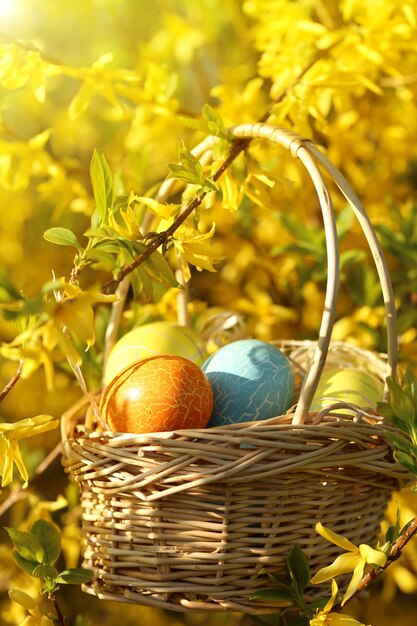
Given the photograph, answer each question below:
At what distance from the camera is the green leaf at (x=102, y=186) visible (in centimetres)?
96

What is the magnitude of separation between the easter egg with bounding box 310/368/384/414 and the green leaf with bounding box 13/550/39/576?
0.47m

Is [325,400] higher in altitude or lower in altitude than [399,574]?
higher

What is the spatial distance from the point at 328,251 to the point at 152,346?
355 millimetres

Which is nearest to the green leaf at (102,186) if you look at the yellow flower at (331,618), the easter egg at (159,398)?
the easter egg at (159,398)

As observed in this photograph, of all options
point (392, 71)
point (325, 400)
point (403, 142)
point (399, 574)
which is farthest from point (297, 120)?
point (399, 574)

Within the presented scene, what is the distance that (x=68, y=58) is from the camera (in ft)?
6.87

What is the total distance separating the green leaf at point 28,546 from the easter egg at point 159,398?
0.19m

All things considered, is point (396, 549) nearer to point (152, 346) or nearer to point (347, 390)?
point (347, 390)

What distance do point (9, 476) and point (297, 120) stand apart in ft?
2.48

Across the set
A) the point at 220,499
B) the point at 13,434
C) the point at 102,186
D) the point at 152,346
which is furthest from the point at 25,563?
the point at 102,186

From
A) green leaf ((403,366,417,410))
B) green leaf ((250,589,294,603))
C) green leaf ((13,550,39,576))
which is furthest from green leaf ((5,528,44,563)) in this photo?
green leaf ((403,366,417,410))

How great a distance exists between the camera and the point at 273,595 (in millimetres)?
988

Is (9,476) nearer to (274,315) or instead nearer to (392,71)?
(274,315)

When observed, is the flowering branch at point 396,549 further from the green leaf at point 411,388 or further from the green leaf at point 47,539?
the green leaf at point 47,539
